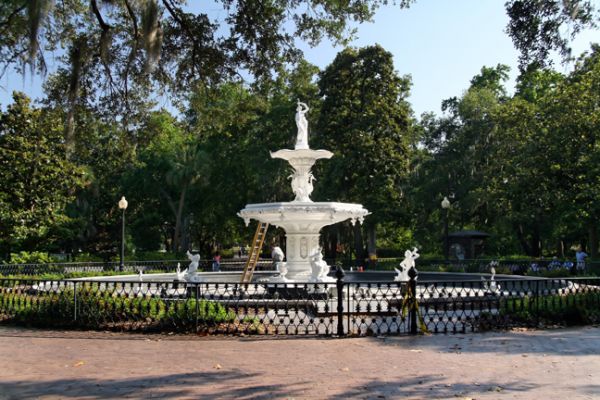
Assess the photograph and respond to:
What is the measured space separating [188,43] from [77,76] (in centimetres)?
241

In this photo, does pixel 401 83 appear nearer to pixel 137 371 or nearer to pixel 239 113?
pixel 239 113

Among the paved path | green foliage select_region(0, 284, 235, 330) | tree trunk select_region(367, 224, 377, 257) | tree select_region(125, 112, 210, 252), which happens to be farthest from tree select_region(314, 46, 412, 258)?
the paved path

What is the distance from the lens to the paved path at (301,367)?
658cm

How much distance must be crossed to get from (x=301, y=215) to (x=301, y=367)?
31.6 feet

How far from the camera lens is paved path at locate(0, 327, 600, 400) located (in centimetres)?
658

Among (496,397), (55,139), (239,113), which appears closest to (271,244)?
(55,139)

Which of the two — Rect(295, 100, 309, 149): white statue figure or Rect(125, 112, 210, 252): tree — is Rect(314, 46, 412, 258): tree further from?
Rect(295, 100, 309, 149): white statue figure

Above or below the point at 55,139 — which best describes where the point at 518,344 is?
below

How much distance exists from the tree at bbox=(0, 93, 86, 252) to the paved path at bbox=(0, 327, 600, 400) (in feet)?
70.9

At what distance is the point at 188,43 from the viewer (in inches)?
468

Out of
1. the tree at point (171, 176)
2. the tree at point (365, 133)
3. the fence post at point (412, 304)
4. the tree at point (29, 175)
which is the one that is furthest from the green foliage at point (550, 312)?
the tree at point (171, 176)

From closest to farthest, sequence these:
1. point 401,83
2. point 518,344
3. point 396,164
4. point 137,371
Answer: point 137,371, point 518,344, point 396,164, point 401,83

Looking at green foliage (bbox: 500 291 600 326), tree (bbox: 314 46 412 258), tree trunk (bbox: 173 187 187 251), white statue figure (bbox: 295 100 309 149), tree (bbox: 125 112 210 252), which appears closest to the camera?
green foliage (bbox: 500 291 600 326)

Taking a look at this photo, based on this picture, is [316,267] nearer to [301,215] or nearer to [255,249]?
[301,215]
